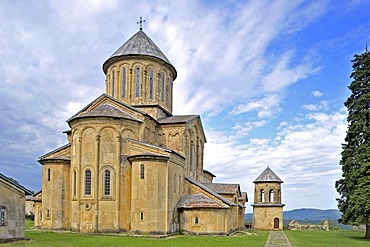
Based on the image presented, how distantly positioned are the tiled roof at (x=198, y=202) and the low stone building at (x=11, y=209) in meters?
12.3

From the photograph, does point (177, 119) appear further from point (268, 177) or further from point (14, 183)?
point (268, 177)

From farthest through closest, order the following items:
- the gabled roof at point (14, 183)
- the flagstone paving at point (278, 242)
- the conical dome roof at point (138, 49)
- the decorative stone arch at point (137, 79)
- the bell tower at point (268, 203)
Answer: the bell tower at point (268, 203), the conical dome roof at point (138, 49), the decorative stone arch at point (137, 79), the flagstone paving at point (278, 242), the gabled roof at point (14, 183)

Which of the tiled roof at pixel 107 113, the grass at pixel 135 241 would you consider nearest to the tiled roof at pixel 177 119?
the tiled roof at pixel 107 113

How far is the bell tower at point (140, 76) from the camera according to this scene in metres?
37.2

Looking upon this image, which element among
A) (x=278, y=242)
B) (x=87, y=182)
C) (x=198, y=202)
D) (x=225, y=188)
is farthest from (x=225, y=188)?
(x=87, y=182)

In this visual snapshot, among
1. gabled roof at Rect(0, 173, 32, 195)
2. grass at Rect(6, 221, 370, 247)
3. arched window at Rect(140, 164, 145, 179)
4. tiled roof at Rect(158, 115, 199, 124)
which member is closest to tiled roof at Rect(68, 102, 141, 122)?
arched window at Rect(140, 164, 145, 179)

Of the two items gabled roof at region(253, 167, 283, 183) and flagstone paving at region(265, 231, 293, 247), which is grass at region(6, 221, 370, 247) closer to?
flagstone paving at region(265, 231, 293, 247)

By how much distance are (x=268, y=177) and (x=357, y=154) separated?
22.8m

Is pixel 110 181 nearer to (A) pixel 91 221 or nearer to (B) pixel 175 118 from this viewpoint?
(A) pixel 91 221

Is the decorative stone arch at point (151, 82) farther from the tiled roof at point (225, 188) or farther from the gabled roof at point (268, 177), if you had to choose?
the gabled roof at point (268, 177)

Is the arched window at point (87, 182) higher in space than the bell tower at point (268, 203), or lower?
higher

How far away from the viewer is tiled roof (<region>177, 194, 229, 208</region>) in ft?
101

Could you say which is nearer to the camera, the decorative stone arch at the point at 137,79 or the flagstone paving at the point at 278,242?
the flagstone paving at the point at 278,242

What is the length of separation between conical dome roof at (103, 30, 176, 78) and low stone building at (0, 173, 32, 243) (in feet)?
58.7
